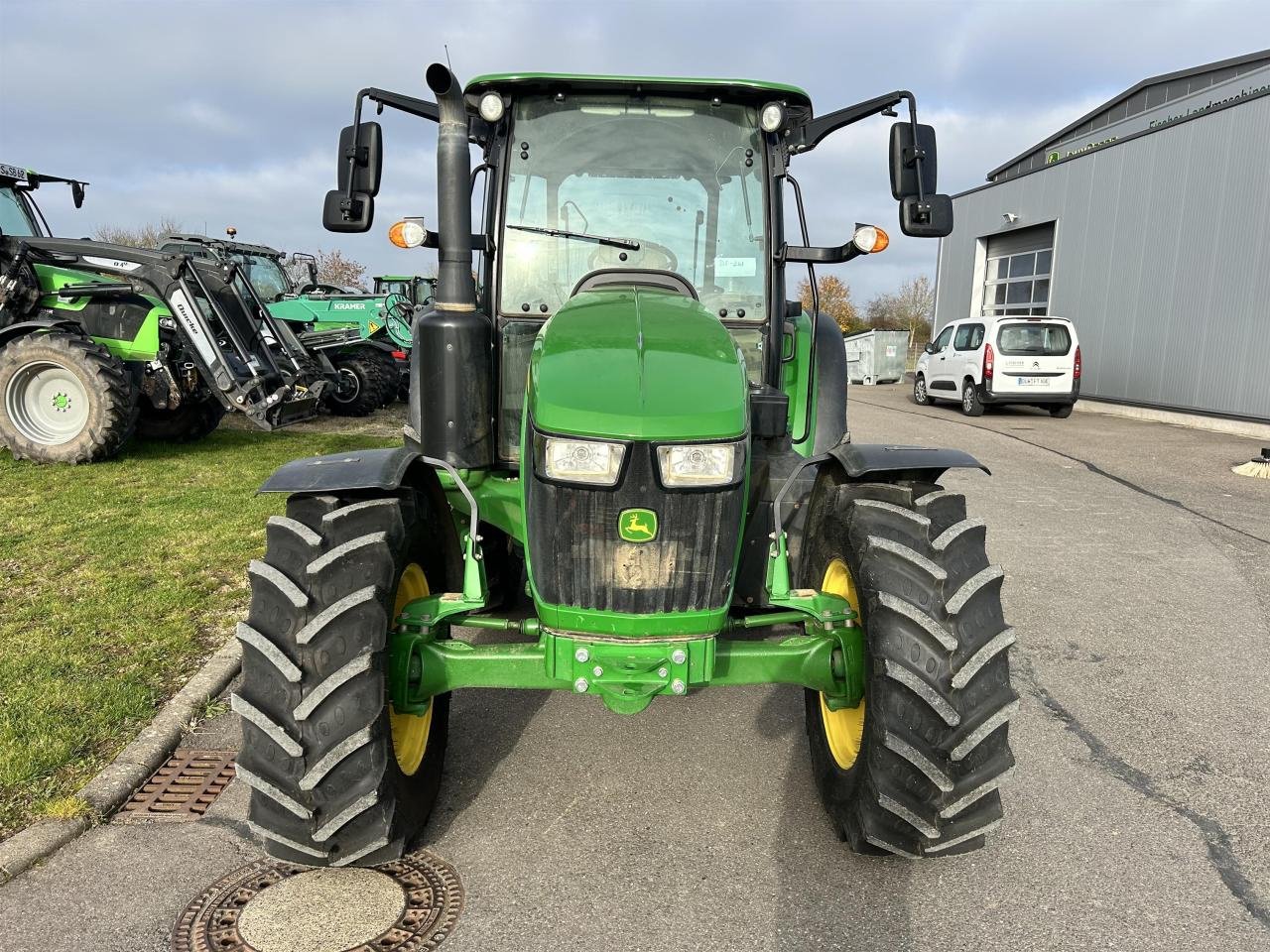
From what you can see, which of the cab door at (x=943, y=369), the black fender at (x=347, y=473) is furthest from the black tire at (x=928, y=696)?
the cab door at (x=943, y=369)

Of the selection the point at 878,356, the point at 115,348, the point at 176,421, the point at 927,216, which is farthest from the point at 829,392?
the point at 878,356

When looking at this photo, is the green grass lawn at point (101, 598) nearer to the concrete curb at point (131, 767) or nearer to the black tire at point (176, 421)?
the concrete curb at point (131, 767)

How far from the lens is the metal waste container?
92.2 ft

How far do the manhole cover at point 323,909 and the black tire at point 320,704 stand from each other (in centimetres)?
11

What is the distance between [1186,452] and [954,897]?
39.6ft

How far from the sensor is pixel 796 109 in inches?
151

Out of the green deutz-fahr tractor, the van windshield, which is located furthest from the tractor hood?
the van windshield

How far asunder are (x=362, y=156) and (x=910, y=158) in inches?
79.1

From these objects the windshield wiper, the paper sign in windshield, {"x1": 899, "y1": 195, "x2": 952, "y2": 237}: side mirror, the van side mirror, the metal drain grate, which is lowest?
the metal drain grate

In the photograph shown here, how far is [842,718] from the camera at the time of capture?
10.7 feet

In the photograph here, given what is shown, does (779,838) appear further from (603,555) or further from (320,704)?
(320,704)

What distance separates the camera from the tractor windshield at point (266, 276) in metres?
15.4

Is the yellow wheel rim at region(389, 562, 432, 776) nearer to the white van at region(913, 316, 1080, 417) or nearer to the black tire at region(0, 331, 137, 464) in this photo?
the black tire at region(0, 331, 137, 464)

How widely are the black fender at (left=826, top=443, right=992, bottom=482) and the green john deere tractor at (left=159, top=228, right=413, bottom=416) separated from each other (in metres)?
11.7
